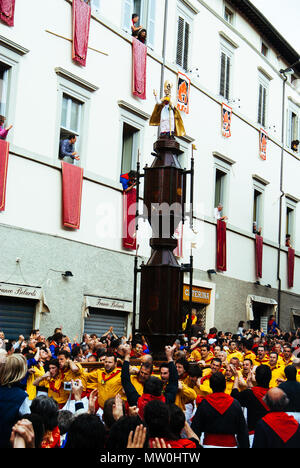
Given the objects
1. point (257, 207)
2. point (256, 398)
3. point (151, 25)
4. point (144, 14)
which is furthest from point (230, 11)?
point (256, 398)

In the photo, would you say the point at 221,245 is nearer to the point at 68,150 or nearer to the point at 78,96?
the point at 68,150

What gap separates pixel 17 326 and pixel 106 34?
9.17m

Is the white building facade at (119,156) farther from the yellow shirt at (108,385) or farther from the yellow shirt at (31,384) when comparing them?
the yellow shirt at (108,385)

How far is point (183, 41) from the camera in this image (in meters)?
22.8

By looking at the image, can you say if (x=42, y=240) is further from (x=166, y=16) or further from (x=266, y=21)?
(x=266, y=21)

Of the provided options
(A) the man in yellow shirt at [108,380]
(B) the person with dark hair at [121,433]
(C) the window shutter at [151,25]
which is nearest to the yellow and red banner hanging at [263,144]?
(C) the window shutter at [151,25]

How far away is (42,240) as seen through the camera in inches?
635

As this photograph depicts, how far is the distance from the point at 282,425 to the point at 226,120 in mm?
20875

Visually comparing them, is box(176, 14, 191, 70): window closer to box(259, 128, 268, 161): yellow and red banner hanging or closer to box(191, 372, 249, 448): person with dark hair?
box(259, 128, 268, 161): yellow and red banner hanging

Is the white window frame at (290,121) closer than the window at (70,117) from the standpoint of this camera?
No

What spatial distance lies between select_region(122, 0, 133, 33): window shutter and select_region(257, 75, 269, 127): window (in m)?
10.0

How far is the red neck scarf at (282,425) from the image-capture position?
5.07 meters

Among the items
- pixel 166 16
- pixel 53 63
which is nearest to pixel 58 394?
pixel 53 63

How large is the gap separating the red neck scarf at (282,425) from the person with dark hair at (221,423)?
1.16 meters
